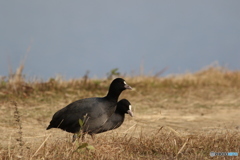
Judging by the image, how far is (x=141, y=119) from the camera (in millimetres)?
9570

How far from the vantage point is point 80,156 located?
5.13m

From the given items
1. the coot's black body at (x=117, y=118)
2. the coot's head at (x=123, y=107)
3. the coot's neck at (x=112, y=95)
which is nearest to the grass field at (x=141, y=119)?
the coot's black body at (x=117, y=118)

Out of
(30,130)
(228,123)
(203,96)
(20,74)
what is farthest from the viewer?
(203,96)

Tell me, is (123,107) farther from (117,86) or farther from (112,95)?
(112,95)

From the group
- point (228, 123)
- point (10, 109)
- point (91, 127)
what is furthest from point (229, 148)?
point (10, 109)

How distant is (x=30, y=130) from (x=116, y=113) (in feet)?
7.02

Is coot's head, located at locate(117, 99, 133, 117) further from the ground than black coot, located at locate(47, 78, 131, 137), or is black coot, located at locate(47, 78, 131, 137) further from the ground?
coot's head, located at locate(117, 99, 133, 117)

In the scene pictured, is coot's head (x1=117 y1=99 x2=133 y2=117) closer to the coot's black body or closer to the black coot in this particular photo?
the coot's black body

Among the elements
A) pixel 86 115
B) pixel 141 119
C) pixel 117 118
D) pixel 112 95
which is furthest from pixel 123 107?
pixel 141 119

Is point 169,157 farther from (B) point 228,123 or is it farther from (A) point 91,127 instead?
(B) point 228,123

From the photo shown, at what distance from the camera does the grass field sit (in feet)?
18.2

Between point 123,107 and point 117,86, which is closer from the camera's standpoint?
point 117,86

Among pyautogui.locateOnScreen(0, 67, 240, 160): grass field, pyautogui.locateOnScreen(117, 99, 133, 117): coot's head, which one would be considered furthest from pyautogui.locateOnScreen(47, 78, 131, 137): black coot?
pyautogui.locateOnScreen(117, 99, 133, 117): coot's head

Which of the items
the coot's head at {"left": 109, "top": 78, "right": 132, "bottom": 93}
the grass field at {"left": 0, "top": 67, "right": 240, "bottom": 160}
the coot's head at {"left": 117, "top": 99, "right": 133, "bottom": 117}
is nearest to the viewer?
the grass field at {"left": 0, "top": 67, "right": 240, "bottom": 160}
